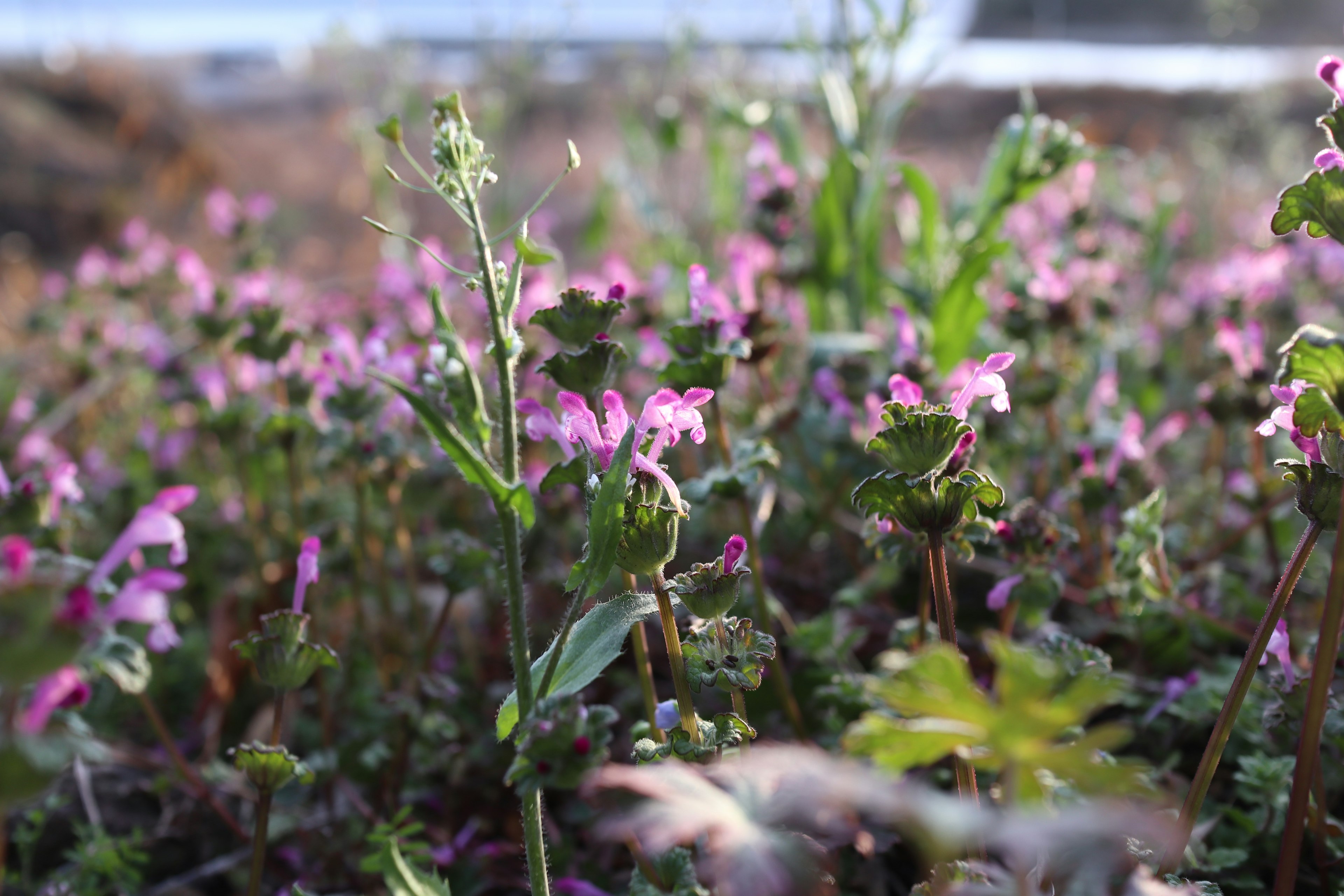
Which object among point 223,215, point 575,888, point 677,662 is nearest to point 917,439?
point 677,662

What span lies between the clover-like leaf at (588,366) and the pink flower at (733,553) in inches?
10.1

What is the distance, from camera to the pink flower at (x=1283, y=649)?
0.95 m

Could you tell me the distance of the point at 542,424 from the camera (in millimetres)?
924

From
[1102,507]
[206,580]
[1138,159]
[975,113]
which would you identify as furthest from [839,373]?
[975,113]

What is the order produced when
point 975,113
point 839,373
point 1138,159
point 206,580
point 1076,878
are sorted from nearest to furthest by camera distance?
point 1076,878
point 839,373
point 206,580
point 1138,159
point 975,113

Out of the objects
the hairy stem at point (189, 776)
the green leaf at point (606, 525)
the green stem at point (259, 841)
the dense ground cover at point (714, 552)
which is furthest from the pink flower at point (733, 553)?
the hairy stem at point (189, 776)

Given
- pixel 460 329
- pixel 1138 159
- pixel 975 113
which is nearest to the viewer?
pixel 460 329

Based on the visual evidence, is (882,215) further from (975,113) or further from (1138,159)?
(975,113)

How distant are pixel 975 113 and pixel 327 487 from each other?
12292 mm

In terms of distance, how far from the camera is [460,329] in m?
2.56

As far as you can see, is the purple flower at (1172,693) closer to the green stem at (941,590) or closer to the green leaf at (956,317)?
the green stem at (941,590)

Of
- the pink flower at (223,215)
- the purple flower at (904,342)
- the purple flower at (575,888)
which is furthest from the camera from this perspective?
the pink flower at (223,215)

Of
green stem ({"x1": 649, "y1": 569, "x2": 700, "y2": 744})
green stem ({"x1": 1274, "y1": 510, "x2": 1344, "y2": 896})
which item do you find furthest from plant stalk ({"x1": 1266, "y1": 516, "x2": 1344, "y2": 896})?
green stem ({"x1": 649, "y1": 569, "x2": 700, "y2": 744})

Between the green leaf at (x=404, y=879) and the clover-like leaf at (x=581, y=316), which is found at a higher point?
the clover-like leaf at (x=581, y=316)
